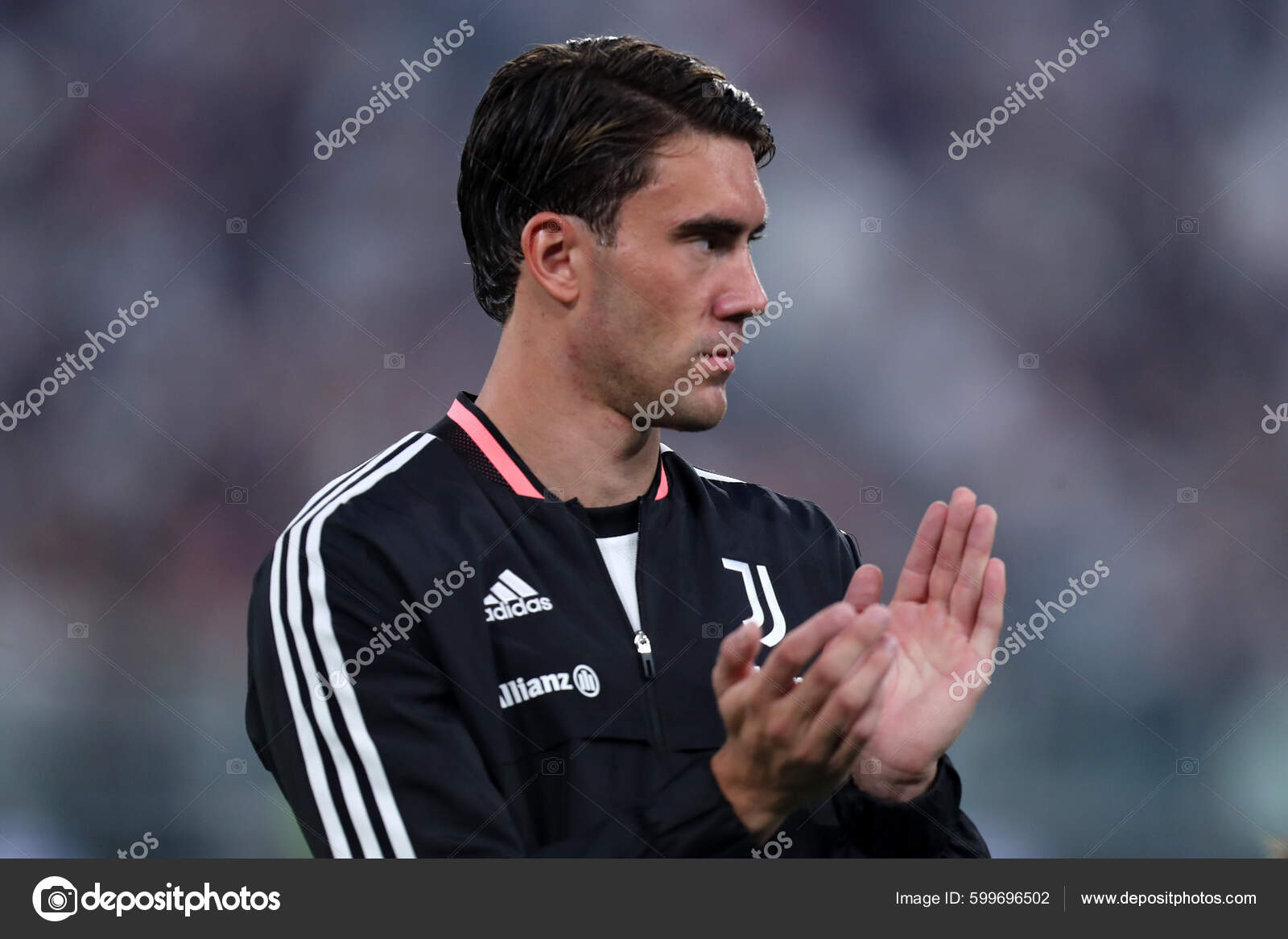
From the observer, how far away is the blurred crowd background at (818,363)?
12.6 feet

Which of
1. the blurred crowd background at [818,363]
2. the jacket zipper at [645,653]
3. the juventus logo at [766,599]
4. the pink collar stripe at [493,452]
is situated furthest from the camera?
the blurred crowd background at [818,363]

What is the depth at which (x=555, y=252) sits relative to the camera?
219cm

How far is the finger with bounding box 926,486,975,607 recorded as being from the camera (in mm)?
1831

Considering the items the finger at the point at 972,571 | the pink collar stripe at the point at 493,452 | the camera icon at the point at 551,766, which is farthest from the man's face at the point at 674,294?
the camera icon at the point at 551,766

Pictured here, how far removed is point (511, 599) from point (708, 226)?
2.44ft

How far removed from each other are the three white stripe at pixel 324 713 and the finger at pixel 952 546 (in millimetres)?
902

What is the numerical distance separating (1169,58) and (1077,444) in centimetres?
158

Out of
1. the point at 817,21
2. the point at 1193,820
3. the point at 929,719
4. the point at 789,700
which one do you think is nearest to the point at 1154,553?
the point at 1193,820

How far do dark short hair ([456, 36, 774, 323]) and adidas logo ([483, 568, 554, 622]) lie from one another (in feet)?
1.99

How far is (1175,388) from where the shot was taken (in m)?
4.50

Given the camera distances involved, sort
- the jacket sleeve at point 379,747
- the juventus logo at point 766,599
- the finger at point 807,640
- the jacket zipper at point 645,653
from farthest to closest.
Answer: the juventus logo at point 766,599
the jacket zipper at point 645,653
the jacket sleeve at point 379,747
the finger at point 807,640

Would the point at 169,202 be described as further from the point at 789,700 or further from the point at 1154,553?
the point at 1154,553
